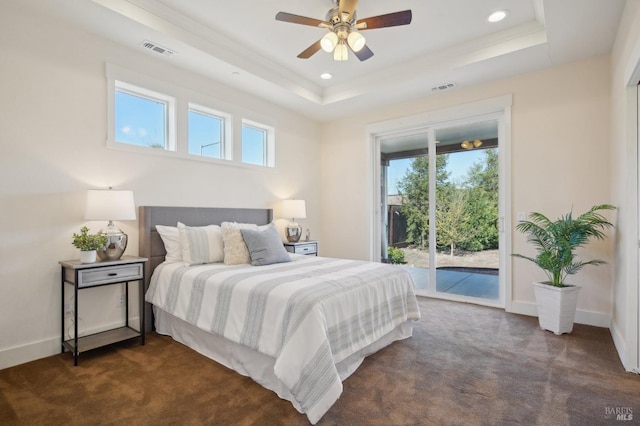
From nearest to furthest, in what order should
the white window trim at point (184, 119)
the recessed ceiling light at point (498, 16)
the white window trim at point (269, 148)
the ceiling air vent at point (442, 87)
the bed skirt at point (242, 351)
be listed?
the bed skirt at point (242, 351)
the recessed ceiling light at point (498, 16)
the white window trim at point (184, 119)
the ceiling air vent at point (442, 87)
the white window trim at point (269, 148)

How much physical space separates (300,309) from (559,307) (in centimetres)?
264

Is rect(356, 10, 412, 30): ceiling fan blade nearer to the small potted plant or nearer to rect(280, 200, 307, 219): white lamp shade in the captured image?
rect(280, 200, 307, 219): white lamp shade

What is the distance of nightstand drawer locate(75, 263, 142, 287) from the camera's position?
2.55 m

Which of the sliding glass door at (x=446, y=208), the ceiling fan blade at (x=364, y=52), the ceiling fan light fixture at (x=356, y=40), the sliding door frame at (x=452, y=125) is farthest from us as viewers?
the sliding glass door at (x=446, y=208)

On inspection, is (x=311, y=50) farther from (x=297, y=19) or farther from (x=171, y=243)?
(x=171, y=243)

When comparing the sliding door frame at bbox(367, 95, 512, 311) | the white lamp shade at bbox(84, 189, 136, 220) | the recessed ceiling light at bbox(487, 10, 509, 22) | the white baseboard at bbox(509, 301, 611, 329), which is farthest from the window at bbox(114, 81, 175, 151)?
the white baseboard at bbox(509, 301, 611, 329)

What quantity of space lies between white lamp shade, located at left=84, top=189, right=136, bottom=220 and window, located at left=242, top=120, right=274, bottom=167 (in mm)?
1872

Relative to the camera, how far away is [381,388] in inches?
84.0

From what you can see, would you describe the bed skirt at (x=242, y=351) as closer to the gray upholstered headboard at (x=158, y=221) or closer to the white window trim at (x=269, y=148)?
the gray upholstered headboard at (x=158, y=221)

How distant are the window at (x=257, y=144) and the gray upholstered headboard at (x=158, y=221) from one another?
0.96 m

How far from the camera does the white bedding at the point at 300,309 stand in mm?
1854

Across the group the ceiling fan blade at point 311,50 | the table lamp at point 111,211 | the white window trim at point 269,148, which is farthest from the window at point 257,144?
the table lamp at point 111,211

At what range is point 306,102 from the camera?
4684 mm

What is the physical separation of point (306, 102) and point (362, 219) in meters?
1.98
